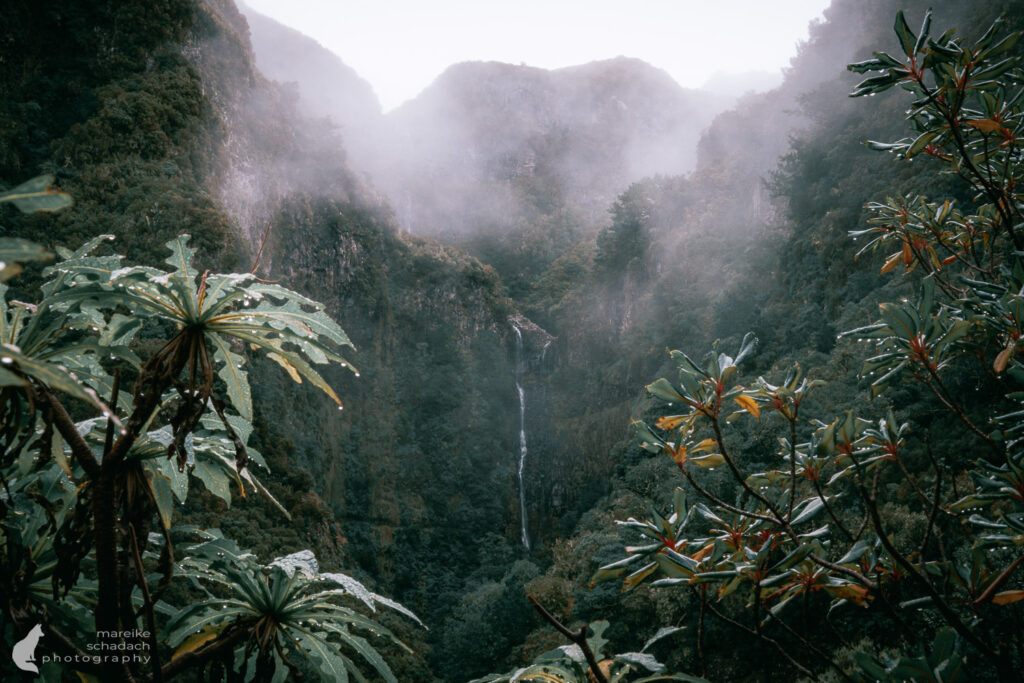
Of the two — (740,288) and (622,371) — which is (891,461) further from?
(622,371)

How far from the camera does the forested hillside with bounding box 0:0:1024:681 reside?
1.23 metres

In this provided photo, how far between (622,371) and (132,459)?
54.6 feet

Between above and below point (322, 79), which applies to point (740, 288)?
below

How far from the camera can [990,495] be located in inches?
45.8

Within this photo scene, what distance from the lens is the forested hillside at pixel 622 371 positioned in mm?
1233

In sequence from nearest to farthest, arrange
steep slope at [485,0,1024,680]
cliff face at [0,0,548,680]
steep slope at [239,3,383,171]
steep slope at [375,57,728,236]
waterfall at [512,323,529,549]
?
steep slope at [485,0,1024,680] < cliff face at [0,0,548,680] < waterfall at [512,323,529,549] < steep slope at [375,57,728,236] < steep slope at [239,3,383,171]

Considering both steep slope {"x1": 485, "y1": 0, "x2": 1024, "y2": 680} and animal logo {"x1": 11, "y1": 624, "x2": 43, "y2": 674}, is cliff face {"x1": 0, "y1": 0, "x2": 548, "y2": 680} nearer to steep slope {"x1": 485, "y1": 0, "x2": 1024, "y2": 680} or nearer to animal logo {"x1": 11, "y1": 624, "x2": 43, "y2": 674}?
steep slope {"x1": 485, "y1": 0, "x2": 1024, "y2": 680}

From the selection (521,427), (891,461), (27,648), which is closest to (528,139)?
(521,427)

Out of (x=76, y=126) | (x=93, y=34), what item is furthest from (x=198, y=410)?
(x=93, y=34)

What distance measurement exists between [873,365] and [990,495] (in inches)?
14.1

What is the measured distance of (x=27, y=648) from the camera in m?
0.97

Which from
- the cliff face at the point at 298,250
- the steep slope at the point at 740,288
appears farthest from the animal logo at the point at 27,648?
the cliff face at the point at 298,250

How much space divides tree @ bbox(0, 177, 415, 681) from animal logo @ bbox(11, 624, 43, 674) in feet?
0.08

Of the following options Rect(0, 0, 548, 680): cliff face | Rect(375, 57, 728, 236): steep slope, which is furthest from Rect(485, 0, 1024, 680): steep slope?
Rect(375, 57, 728, 236): steep slope
